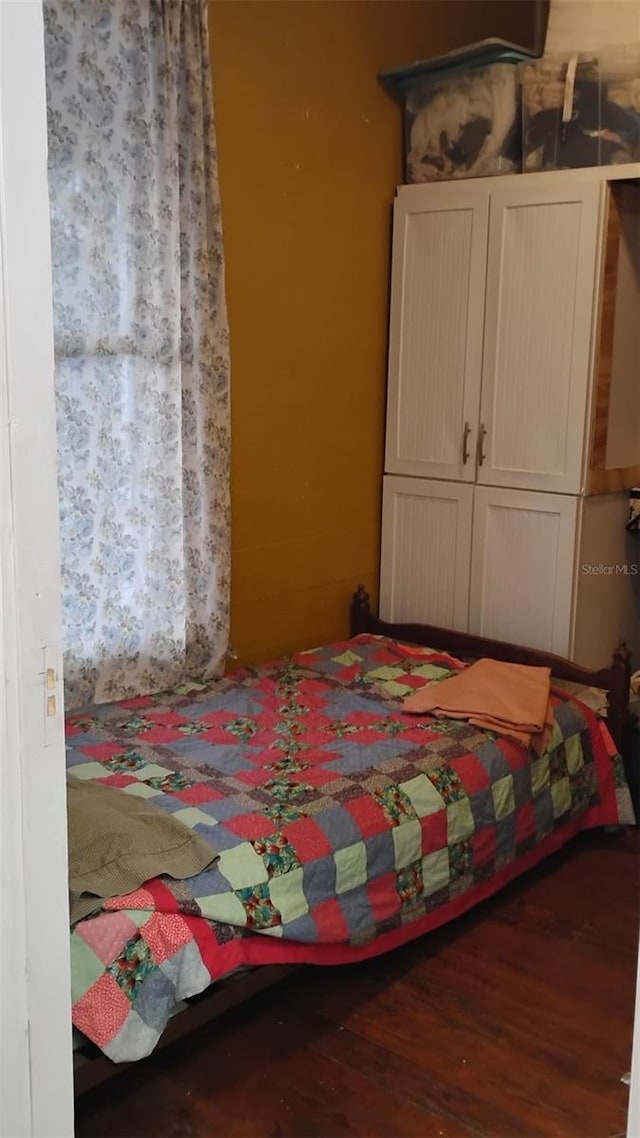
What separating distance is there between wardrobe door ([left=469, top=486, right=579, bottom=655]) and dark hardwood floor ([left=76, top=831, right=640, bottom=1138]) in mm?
948

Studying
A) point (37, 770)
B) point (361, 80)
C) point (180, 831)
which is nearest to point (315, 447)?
point (361, 80)

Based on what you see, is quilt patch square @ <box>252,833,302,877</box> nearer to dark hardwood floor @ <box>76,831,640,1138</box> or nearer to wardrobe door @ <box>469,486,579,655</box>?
dark hardwood floor @ <box>76,831,640,1138</box>

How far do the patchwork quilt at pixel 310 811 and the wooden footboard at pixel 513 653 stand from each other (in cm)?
11

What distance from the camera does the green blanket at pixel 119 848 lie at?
6.89 ft

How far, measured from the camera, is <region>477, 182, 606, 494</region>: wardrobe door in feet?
11.0

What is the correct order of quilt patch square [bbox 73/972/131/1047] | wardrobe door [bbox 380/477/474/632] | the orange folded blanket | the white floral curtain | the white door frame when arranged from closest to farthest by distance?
the white door frame
quilt patch square [bbox 73/972/131/1047]
the white floral curtain
the orange folded blanket
wardrobe door [bbox 380/477/474/632]

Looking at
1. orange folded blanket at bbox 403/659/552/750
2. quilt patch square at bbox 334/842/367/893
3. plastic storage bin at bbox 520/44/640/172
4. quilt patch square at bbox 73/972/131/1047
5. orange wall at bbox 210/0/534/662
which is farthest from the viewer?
orange wall at bbox 210/0/534/662

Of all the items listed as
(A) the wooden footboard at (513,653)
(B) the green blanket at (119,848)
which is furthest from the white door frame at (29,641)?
(A) the wooden footboard at (513,653)

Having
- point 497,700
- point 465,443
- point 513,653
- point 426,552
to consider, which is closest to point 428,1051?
point 497,700

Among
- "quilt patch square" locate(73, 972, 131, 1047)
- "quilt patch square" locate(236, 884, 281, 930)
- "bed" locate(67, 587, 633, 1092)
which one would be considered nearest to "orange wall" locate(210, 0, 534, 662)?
"bed" locate(67, 587, 633, 1092)

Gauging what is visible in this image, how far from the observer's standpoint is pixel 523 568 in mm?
3566

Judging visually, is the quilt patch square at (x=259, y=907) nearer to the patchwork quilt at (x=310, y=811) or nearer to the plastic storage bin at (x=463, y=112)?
the patchwork quilt at (x=310, y=811)

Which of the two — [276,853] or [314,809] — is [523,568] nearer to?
[314,809]

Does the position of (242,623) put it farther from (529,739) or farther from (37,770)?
(37,770)
